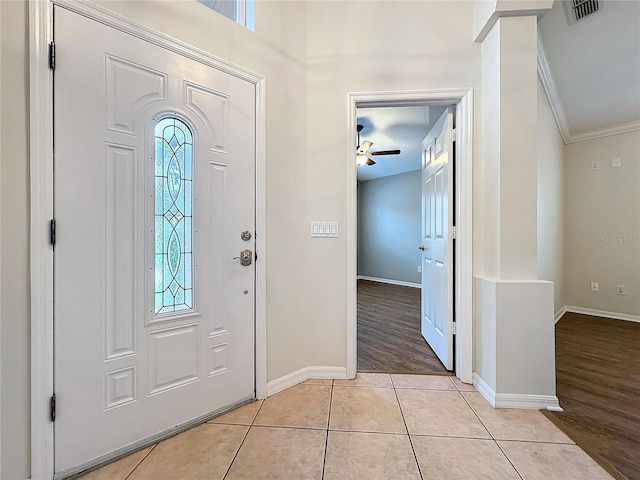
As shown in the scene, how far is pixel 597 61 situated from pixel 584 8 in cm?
73

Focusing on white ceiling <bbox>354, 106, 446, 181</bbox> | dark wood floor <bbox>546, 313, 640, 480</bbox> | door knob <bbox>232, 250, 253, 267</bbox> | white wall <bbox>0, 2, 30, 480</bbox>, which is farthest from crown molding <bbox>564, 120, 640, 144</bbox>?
white wall <bbox>0, 2, 30, 480</bbox>

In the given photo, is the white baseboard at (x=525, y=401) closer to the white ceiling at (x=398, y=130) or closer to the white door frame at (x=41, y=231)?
the white door frame at (x=41, y=231)

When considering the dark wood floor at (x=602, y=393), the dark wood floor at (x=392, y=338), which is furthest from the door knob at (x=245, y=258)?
the dark wood floor at (x=602, y=393)

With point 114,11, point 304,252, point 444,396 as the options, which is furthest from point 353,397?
point 114,11

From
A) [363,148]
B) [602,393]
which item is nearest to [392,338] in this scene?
[602,393]

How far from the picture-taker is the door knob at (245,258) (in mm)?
1694

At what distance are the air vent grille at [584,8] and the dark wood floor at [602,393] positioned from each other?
2.96 m

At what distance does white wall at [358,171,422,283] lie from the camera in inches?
242

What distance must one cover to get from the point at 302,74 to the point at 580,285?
15.1 feet

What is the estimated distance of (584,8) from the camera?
231 centimetres

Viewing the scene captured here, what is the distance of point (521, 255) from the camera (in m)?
1.76

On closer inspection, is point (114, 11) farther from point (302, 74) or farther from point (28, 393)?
point (28, 393)

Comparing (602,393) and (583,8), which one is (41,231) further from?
(583,8)

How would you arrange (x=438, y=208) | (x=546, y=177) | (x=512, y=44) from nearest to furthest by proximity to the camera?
1. (x=512, y=44)
2. (x=438, y=208)
3. (x=546, y=177)
